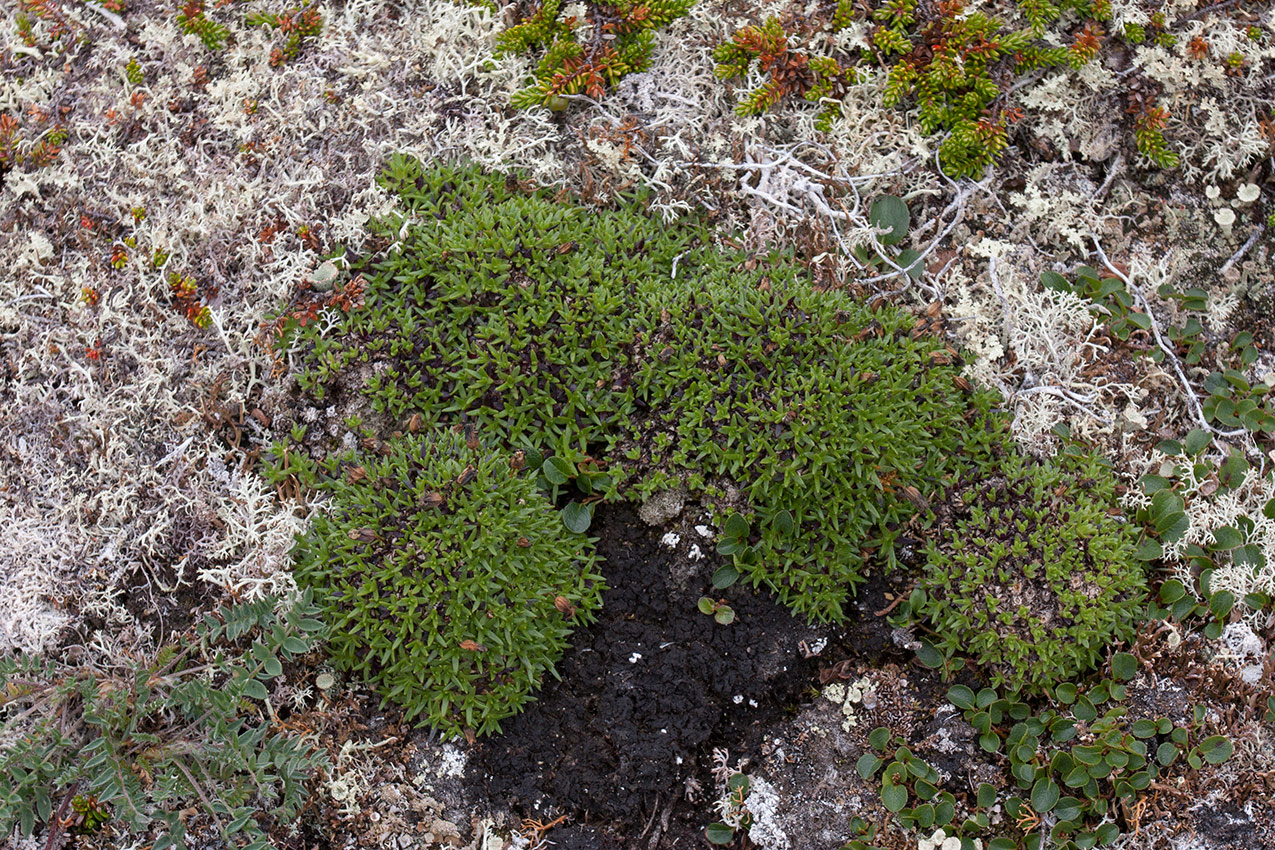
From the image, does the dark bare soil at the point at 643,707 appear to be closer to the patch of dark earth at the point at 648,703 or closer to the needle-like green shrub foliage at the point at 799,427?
the patch of dark earth at the point at 648,703

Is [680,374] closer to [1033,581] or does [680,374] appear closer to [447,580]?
[447,580]

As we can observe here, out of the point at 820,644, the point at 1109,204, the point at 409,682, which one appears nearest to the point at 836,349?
the point at 820,644

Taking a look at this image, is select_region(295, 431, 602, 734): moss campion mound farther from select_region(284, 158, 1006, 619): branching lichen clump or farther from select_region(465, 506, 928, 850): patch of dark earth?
select_region(284, 158, 1006, 619): branching lichen clump

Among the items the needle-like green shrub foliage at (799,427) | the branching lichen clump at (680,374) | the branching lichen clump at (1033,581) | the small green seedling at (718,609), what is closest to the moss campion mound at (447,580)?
the branching lichen clump at (680,374)

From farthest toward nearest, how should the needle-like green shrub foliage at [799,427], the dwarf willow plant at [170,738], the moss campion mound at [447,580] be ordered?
the needle-like green shrub foliage at [799,427], the moss campion mound at [447,580], the dwarf willow plant at [170,738]

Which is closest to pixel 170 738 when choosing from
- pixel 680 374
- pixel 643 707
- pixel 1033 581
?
pixel 643 707
